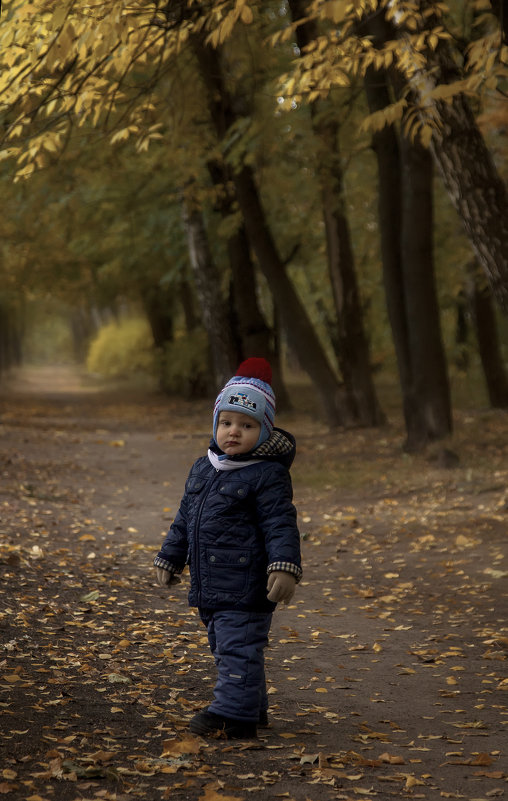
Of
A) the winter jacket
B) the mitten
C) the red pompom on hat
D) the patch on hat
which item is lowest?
the mitten

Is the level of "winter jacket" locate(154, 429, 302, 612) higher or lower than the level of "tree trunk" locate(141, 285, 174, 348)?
lower

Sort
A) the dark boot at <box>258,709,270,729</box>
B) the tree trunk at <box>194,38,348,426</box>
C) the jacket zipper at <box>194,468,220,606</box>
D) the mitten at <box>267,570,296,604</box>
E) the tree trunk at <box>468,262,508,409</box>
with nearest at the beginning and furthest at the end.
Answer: the mitten at <box>267,570,296,604</box> < the jacket zipper at <box>194,468,220,606</box> < the dark boot at <box>258,709,270,729</box> < the tree trunk at <box>194,38,348,426</box> < the tree trunk at <box>468,262,508,409</box>

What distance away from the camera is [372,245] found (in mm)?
23438

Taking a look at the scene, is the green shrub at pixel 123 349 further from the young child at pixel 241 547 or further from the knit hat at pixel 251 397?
the young child at pixel 241 547

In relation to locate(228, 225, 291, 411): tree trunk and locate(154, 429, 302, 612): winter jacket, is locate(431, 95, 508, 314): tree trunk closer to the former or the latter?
locate(154, 429, 302, 612): winter jacket

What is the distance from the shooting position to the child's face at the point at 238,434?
457 centimetres

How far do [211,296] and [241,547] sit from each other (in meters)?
17.2

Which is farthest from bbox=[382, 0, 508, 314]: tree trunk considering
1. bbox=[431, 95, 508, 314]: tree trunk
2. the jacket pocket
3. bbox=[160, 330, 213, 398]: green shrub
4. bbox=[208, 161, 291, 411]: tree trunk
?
bbox=[160, 330, 213, 398]: green shrub

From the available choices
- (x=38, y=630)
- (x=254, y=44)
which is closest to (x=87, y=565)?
(x=38, y=630)

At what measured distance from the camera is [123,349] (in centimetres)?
4459

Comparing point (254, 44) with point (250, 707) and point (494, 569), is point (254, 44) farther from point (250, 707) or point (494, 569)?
point (250, 707)

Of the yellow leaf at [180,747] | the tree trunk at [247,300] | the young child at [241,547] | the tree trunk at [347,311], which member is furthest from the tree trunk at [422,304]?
the yellow leaf at [180,747]

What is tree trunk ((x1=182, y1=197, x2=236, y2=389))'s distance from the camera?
21109mm

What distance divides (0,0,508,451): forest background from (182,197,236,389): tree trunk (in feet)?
0.16
